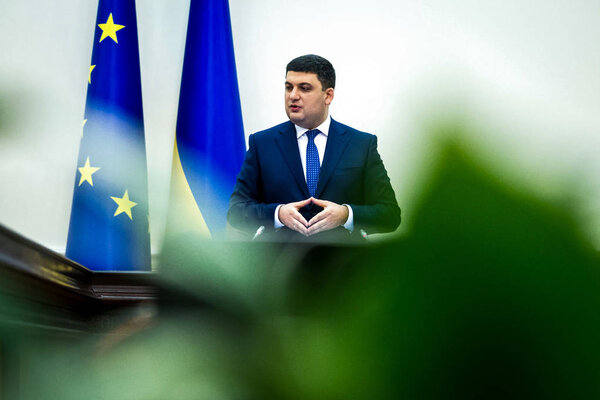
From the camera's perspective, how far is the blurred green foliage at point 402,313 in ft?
0.32

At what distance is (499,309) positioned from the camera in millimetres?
103

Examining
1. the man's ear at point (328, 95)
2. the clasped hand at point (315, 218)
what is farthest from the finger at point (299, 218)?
the man's ear at point (328, 95)

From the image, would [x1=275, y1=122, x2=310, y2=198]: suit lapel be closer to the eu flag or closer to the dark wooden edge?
the eu flag

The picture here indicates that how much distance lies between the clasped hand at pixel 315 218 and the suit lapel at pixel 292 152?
0.18m

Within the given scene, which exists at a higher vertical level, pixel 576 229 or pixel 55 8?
pixel 55 8

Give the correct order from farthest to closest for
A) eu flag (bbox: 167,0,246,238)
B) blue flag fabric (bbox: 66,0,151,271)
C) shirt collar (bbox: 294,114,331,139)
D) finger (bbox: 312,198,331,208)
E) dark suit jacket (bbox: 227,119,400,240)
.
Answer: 1. eu flag (bbox: 167,0,246,238)
2. blue flag fabric (bbox: 66,0,151,271)
3. shirt collar (bbox: 294,114,331,139)
4. dark suit jacket (bbox: 227,119,400,240)
5. finger (bbox: 312,198,331,208)

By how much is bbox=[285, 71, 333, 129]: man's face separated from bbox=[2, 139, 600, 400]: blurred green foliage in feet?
5.17

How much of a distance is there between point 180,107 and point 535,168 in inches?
93.9

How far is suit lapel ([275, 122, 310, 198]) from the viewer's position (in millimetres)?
1541

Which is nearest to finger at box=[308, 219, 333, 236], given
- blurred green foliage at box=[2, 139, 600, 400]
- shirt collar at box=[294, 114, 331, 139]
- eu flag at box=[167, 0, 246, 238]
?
shirt collar at box=[294, 114, 331, 139]

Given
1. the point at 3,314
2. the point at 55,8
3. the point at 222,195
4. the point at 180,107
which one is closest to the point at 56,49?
the point at 55,8

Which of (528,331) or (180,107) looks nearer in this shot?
→ (528,331)

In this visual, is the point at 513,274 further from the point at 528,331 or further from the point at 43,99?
the point at 43,99

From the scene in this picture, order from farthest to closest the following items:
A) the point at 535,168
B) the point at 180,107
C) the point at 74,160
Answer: the point at 74,160
the point at 180,107
the point at 535,168
